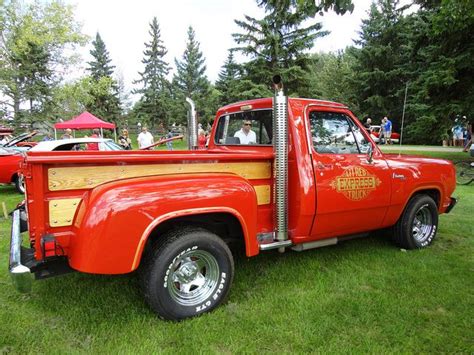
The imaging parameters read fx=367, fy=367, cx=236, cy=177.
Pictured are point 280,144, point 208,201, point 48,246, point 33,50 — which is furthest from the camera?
point 33,50

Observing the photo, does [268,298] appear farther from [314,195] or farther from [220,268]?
[314,195]

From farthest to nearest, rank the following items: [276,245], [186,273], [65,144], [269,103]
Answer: [65,144]
[269,103]
[276,245]
[186,273]

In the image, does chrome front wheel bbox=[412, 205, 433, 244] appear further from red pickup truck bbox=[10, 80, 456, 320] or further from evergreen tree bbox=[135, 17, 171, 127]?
evergreen tree bbox=[135, 17, 171, 127]

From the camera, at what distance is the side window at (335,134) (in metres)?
3.84

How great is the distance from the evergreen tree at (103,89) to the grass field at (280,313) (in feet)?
91.4

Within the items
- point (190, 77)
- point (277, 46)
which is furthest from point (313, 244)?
point (190, 77)

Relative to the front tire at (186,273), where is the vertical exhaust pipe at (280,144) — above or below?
above

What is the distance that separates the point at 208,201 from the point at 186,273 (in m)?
0.65

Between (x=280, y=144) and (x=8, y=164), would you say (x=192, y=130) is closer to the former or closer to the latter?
(x=280, y=144)

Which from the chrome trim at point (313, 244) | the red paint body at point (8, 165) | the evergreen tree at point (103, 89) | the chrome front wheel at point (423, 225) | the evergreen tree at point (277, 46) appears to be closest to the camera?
the chrome trim at point (313, 244)

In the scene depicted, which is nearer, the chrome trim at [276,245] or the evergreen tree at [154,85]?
the chrome trim at [276,245]

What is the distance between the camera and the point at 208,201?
294 centimetres

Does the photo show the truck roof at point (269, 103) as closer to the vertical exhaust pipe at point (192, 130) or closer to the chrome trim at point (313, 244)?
the vertical exhaust pipe at point (192, 130)

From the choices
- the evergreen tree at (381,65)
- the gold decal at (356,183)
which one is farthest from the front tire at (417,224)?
the evergreen tree at (381,65)
